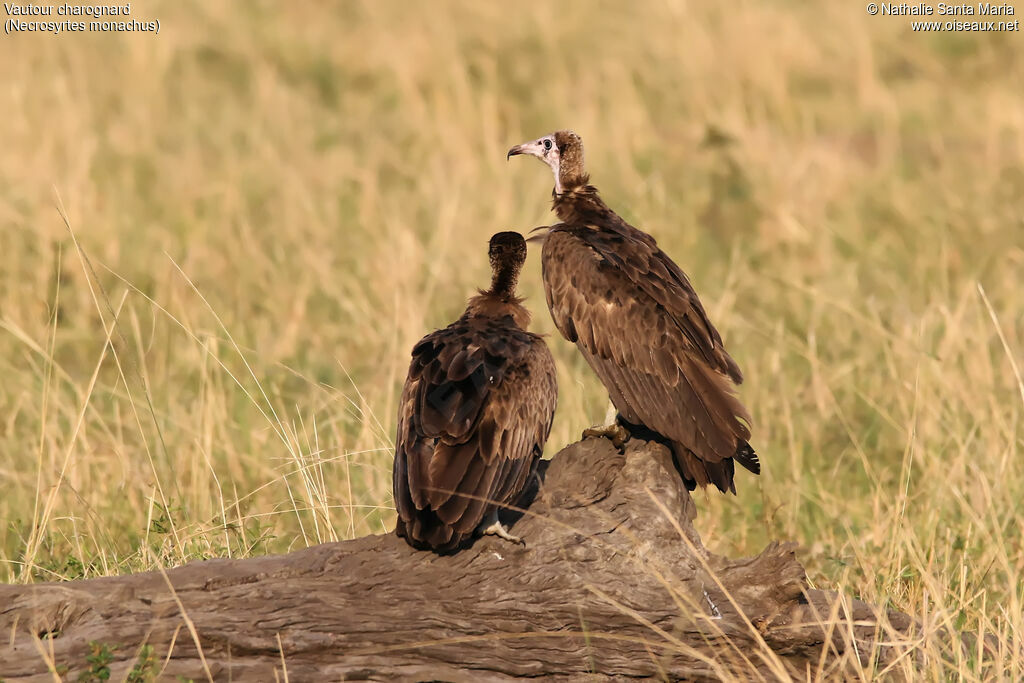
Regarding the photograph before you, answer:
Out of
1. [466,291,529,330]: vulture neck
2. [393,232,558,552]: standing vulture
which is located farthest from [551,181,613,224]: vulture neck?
[393,232,558,552]: standing vulture

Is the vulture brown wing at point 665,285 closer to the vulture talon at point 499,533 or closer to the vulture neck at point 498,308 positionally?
the vulture neck at point 498,308

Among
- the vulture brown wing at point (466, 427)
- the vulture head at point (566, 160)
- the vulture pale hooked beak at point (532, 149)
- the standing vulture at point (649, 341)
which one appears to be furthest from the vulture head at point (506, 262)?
the vulture pale hooked beak at point (532, 149)

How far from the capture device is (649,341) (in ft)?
17.4

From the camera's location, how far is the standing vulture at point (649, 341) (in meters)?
4.97

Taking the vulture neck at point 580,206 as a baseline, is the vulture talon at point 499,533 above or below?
below

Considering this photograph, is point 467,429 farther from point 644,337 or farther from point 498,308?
point 644,337

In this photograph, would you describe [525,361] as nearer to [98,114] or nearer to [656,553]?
[656,553]

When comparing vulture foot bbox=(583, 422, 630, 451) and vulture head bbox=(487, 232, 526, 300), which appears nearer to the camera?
vulture foot bbox=(583, 422, 630, 451)

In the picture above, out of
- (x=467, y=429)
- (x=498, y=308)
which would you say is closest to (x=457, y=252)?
(x=498, y=308)

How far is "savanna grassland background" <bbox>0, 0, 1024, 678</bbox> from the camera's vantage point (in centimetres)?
601

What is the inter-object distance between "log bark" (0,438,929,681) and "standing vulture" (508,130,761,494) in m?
0.38

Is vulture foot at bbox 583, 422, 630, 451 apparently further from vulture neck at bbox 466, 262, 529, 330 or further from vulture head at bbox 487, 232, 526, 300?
vulture head at bbox 487, 232, 526, 300

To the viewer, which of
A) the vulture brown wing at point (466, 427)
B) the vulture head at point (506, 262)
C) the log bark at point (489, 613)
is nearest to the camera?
the log bark at point (489, 613)

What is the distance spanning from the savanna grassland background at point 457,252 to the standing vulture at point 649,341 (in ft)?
2.56
